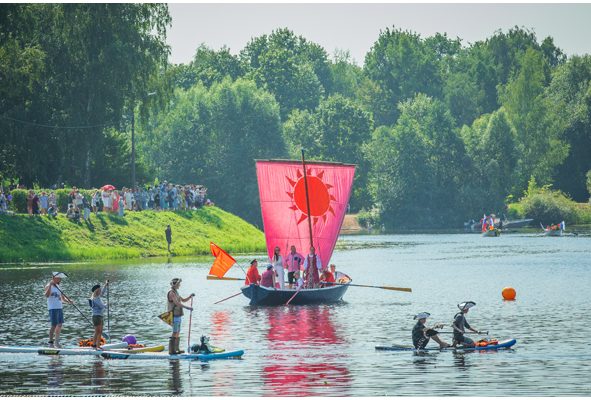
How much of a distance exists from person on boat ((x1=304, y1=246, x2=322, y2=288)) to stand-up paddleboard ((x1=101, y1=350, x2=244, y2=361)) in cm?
1657

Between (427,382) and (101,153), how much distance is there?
71.2 m

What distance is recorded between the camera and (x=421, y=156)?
162625 mm

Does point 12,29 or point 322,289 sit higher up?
point 12,29

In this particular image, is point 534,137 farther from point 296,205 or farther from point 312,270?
point 312,270

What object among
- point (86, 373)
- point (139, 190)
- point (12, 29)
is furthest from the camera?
point (139, 190)

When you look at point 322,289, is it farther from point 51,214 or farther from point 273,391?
point 51,214

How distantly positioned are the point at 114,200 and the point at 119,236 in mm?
4893

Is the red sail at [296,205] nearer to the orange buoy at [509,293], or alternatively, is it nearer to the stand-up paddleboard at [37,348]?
the orange buoy at [509,293]

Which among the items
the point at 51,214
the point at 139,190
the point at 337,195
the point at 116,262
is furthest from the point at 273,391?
the point at 139,190

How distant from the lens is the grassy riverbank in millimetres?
80625

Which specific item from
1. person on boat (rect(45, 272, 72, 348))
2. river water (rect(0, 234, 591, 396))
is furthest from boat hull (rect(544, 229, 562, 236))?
person on boat (rect(45, 272, 72, 348))

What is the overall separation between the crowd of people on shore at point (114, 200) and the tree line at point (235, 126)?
3.95 metres

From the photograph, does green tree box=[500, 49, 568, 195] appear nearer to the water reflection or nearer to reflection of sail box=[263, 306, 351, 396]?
reflection of sail box=[263, 306, 351, 396]

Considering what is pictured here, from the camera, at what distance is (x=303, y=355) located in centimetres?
3928
